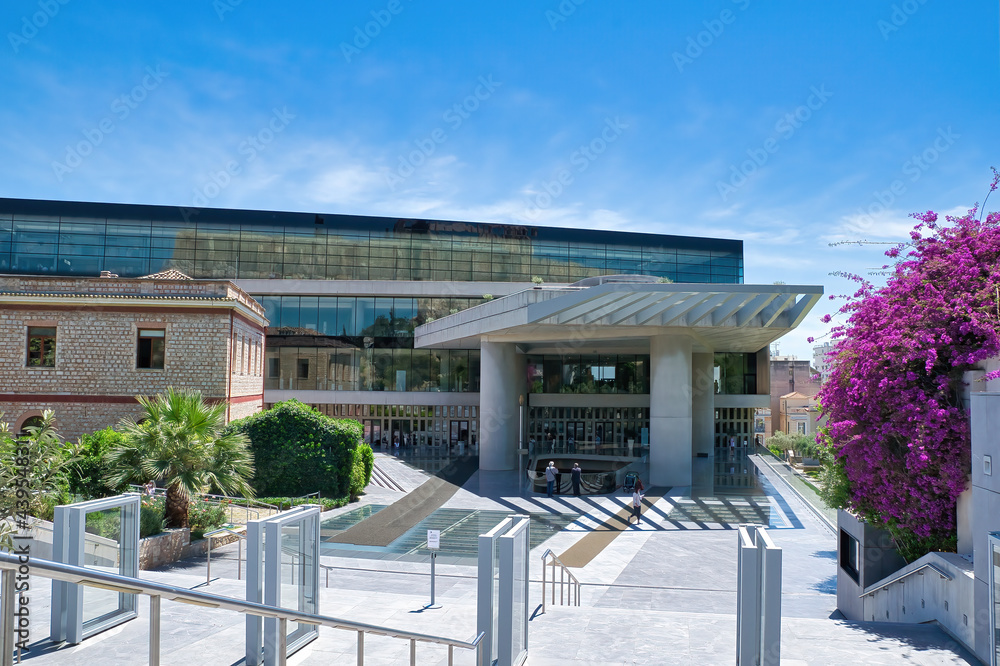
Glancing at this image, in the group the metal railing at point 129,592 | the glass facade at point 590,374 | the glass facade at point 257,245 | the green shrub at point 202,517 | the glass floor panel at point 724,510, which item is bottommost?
the glass floor panel at point 724,510

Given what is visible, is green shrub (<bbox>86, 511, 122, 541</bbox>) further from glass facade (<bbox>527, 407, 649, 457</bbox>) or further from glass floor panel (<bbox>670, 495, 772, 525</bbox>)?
glass facade (<bbox>527, 407, 649, 457</bbox>)

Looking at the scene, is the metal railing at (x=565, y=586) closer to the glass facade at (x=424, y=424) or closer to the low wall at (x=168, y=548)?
the low wall at (x=168, y=548)

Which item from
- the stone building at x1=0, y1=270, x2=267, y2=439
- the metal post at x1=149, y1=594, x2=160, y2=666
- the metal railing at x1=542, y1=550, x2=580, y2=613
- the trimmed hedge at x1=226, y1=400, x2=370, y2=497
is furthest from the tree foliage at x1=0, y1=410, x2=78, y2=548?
the stone building at x1=0, y1=270, x2=267, y2=439

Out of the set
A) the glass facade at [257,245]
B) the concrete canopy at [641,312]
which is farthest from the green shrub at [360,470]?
the glass facade at [257,245]

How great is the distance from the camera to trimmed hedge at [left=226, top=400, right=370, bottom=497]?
929 inches

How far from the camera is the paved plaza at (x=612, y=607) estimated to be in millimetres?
7469

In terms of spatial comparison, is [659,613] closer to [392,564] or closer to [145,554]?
[392,564]

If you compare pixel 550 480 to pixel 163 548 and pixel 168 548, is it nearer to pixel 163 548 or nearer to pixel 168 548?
pixel 168 548

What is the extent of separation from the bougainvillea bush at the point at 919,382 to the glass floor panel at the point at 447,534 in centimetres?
793

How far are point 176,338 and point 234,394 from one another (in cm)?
298

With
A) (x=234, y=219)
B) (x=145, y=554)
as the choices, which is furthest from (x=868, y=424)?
(x=234, y=219)

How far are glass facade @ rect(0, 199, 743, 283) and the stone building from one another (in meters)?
24.3

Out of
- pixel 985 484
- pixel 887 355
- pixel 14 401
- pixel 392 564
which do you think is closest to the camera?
pixel 985 484

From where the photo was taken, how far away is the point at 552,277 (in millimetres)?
53250
